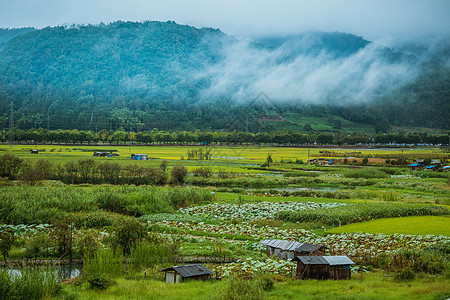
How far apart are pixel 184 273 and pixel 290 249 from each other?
491cm

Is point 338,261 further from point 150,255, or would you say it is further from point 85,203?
point 85,203

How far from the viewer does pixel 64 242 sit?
1762 centimetres

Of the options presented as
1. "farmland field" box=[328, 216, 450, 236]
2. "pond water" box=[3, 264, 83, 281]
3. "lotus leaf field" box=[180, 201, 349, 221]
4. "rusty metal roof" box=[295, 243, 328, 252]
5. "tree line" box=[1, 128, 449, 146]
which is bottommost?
"pond water" box=[3, 264, 83, 281]

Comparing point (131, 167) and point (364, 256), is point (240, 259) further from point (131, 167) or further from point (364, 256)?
point (131, 167)

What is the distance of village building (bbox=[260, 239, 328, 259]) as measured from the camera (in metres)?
16.1

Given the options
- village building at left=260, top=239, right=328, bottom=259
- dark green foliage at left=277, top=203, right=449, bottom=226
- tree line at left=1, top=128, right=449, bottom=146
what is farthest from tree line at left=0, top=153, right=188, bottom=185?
tree line at left=1, top=128, right=449, bottom=146

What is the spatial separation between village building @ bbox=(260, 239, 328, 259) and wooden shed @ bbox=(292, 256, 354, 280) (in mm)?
1885

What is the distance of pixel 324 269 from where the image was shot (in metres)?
13.9

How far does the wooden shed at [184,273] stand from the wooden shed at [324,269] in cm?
312

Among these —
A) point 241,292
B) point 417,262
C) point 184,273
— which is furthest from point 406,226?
point 241,292

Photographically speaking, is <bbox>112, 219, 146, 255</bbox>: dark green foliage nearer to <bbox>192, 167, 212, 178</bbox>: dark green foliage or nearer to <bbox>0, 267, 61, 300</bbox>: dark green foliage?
<bbox>0, 267, 61, 300</bbox>: dark green foliage

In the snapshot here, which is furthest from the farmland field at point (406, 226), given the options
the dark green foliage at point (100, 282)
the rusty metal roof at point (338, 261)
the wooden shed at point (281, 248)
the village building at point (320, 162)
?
the village building at point (320, 162)

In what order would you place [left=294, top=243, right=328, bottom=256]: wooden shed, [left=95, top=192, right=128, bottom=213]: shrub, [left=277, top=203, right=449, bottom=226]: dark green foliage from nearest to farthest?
[left=294, top=243, right=328, bottom=256]: wooden shed < [left=277, top=203, right=449, bottom=226]: dark green foliage < [left=95, top=192, right=128, bottom=213]: shrub

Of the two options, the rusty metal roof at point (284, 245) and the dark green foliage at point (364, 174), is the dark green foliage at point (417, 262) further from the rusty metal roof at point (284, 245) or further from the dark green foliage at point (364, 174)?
the dark green foliage at point (364, 174)
